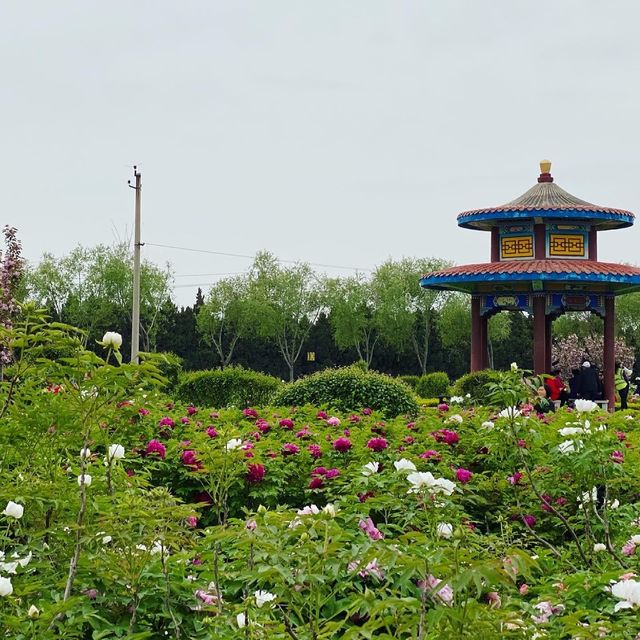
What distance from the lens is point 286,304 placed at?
49312 mm

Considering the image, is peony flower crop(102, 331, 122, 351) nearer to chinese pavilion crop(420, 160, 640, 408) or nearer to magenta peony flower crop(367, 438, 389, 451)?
magenta peony flower crop(367, 438, 389, 451)

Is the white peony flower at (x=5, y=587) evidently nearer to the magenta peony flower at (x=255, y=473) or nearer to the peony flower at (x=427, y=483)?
the peony flower at (x=427, y=483)

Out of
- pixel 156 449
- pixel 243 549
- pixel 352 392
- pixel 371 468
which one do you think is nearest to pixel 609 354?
pixel 352 392

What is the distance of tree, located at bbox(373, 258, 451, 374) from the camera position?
47.3 metres

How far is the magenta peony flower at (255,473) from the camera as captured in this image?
21.0 ft

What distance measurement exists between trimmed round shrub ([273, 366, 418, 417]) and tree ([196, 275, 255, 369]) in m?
36.1

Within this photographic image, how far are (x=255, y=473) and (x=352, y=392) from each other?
18.8ft

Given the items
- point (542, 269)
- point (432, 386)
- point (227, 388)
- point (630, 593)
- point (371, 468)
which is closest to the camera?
point (630, 593)

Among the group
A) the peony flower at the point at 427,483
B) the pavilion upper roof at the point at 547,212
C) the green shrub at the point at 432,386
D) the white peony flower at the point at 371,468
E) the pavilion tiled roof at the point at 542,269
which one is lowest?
the green shrub at the point at 432,386

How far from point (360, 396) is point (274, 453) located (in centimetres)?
516

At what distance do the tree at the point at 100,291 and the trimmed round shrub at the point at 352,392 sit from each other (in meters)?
34.6

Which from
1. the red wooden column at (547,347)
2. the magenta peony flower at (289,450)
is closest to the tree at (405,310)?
the red wooden column at (547,347)

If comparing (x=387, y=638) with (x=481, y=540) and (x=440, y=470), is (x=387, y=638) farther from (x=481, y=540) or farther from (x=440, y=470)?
(x=440, y=470)

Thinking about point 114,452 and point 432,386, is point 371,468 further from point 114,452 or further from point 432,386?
point 432,386
